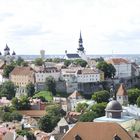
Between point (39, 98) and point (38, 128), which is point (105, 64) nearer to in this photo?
point (39, 98)

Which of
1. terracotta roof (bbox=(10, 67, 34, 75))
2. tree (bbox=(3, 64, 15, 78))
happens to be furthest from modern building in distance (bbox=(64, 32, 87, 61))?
terracotta roof (bbox=(10, 67, 34, 75))

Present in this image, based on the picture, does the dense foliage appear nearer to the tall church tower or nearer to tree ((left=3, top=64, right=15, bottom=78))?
tree ((left=3, top=64, right=15, bottom=78))

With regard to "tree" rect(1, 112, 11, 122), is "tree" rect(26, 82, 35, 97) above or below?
above

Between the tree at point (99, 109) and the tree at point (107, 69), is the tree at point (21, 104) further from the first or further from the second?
the tree at point (107, 69)

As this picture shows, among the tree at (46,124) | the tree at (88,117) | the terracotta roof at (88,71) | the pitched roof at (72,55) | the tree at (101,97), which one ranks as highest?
the pitched roof at (72,55)

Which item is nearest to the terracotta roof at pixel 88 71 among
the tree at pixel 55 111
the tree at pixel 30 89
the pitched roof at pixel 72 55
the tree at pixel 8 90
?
the tree at pixel 30 89

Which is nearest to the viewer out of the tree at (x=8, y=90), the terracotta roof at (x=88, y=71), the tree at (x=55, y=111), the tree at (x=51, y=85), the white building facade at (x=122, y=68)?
the tree at (x=55, y=111)
